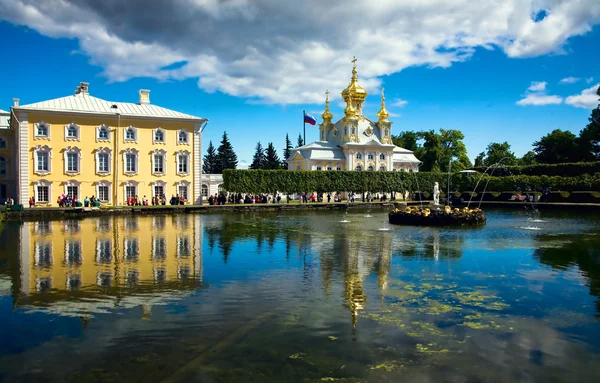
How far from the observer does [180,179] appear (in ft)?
146

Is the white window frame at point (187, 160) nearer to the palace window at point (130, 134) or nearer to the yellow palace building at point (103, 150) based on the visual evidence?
the yellow palace building at point (103, 150)

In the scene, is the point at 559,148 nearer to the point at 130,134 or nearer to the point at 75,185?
the point at 130,134

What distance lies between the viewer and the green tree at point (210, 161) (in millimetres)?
78812

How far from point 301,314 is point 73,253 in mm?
9743

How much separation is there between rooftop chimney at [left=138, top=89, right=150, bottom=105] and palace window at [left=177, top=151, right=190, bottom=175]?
6.23 meters

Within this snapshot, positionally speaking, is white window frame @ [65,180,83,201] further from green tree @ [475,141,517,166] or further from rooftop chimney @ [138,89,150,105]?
green tree @ [475,141,517,166]

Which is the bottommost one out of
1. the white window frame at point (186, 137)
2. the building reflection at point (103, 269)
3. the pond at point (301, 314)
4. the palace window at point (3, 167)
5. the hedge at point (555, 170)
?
the pond at point (301, 314)

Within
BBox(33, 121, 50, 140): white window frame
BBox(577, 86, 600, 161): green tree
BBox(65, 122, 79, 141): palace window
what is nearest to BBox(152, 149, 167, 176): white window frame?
BBox(65, 122, 79, 141): palace window

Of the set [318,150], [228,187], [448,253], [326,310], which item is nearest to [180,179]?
[228,187]

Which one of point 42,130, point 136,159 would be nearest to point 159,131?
point 136,159

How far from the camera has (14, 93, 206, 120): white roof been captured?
4025cm

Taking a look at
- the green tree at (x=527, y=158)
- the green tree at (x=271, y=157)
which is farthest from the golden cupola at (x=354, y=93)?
the green tree at (x=527, y=158)

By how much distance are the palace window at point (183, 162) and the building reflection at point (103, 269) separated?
77.4 ft

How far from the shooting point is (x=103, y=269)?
12328mm
